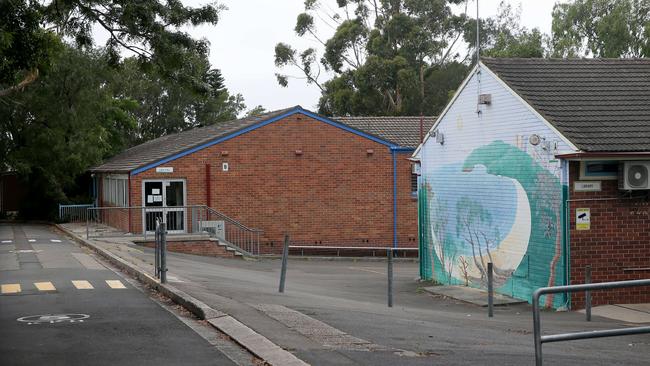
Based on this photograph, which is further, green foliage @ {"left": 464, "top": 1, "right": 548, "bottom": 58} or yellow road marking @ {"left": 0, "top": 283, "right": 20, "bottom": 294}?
green foliage @ {"left": 464, "top": 1, "right": 548, "bottom": 58}

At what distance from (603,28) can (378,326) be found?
54.0m

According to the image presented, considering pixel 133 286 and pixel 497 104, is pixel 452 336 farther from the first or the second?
pixel 497 104

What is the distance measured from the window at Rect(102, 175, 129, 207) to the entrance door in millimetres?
1307

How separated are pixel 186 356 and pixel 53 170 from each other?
39.1 m

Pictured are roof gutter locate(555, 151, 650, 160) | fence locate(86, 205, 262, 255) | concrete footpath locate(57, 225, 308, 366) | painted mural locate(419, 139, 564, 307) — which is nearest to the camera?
concrete footpath locate(57, 225, 308, 366)

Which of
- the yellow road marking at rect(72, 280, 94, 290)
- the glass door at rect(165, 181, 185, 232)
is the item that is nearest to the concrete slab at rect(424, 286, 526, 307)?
the yellow road marking at rect(72, 280, 94, 290)

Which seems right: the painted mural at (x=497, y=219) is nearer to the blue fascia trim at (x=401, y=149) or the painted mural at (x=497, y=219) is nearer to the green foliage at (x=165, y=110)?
the blue fascia trim at (x=401, y=149)

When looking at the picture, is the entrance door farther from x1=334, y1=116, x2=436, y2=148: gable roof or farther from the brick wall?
x1=334, y1=116, x2=436, y2=148: gable roof

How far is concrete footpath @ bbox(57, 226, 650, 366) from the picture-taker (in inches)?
381

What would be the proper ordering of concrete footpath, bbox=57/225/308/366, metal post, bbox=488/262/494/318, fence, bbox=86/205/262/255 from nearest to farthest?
concrete footpath, bbox=57/225/308/366, metal post, bbox=488/262/494/318, fence, bbox=86/205/262/255

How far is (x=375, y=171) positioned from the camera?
3734 centimetres

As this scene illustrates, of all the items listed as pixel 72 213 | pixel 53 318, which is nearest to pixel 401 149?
pixel 72 213

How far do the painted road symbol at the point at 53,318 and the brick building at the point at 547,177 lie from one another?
8992 mm

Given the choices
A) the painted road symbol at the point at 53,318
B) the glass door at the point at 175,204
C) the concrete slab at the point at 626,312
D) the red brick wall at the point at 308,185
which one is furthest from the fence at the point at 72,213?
the concrete slab at the point at 626,312
